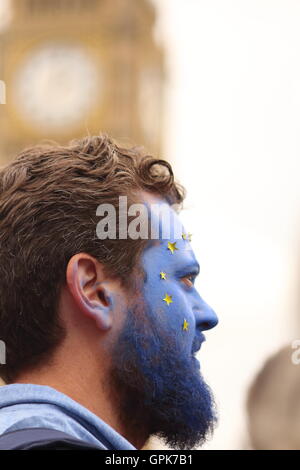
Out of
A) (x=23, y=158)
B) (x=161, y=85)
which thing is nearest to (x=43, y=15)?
(x=161, y=85)

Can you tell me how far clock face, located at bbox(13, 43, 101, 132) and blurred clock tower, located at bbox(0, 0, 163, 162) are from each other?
2 centimetres

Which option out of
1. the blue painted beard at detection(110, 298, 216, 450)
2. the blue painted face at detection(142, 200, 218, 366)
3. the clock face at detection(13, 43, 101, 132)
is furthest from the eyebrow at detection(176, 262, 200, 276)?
the clock face at detection(13, 43, 101, 132)

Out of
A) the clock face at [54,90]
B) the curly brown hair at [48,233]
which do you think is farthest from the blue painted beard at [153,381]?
the clock face at [54,90]

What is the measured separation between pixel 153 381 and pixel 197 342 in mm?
123

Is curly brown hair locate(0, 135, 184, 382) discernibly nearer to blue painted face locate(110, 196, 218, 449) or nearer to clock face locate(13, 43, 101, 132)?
blue painted face locate(110, 196, 218, 449)

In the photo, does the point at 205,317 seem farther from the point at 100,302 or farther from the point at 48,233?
the point at 48,233

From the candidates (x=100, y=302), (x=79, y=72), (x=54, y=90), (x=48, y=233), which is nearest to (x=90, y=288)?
(x=100, y=302)

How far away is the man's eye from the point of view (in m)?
2.31

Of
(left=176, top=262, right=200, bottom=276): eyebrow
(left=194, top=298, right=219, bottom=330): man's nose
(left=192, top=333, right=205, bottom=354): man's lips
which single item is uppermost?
(left=176, top=262, right=200, bottom=276): eyebrow

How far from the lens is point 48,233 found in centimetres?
225

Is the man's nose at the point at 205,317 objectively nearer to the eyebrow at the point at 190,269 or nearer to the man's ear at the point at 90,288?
the eyebrow at the point at 190,269

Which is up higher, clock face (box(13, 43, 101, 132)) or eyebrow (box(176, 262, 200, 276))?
eyebrow (box(176, 262, 200, 276))

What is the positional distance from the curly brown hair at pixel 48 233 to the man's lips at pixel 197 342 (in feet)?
0.55

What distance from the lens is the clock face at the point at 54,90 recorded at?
2533 centimetres
